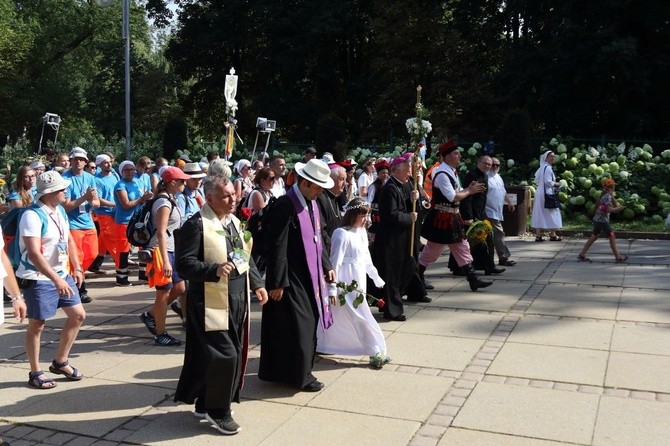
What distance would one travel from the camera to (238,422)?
529 cm

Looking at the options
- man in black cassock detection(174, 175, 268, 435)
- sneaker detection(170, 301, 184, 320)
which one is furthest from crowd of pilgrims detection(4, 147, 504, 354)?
man in black cassock detection(174, 175, 268, 435)

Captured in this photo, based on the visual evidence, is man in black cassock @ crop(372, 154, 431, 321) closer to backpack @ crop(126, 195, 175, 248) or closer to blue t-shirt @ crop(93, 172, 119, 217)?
backpack @ crop(126, 195, 175, 248)

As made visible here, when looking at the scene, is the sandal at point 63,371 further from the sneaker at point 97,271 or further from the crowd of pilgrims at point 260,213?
the sneaker at point 97,271

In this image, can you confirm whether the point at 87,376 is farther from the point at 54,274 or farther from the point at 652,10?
the point at 652,10

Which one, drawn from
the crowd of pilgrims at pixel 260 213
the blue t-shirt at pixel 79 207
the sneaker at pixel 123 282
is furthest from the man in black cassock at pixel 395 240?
the sneaker at pixel 123 282

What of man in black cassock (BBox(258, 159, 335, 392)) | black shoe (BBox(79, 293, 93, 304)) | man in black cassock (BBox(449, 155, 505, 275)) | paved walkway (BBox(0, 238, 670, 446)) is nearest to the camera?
paved walkway (BBox(0, 238, 670, 446))

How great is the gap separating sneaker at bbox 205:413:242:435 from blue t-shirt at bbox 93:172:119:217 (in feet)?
21.2

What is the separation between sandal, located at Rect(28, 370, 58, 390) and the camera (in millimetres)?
5996

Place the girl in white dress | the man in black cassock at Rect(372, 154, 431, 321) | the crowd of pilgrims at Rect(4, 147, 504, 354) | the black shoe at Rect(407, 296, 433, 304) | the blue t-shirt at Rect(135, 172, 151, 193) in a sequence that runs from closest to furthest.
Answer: the girl in white dress
the crowd of pilgrims at Rect(4, 147, 504, 354)
the man in black cassock at Rect(372, 154, 431, 321)
the black shoe at Rect(407, 296, 433, 304)
the blue t-shirt at Rect(135, 172, 151, 193)

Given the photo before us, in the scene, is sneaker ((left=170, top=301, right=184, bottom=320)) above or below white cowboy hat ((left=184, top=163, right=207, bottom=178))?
below

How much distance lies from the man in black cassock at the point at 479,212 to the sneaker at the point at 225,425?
6.10 metres

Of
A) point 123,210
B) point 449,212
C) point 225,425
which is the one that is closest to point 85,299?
point 123,210

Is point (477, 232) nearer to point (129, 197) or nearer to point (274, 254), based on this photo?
point (274, 254)

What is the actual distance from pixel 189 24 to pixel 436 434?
117ft
